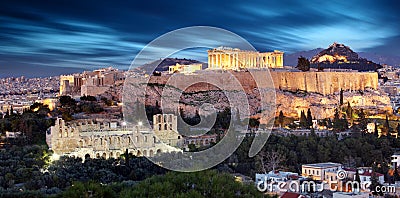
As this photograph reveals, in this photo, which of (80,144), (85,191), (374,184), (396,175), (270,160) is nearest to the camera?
(85,191)

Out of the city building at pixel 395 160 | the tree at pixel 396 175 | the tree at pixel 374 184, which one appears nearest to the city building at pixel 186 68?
the city building at pixel 395 160

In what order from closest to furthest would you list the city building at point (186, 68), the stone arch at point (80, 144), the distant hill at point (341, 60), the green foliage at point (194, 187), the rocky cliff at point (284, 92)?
1. the green foliage at point (194, 187)
2. the stone arch at point (80, 144)
3. the rocky cliff at point (284, 92)
4. the city building at point (186, 68)
5. the distant hill at point (341, 60)

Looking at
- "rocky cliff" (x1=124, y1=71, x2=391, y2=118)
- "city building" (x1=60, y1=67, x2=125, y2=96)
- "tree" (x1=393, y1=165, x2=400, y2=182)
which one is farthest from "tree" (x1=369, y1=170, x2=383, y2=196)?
"city building" (x1=60, y1=67, x2=125, y2=96)

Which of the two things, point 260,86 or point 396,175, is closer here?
point 396,175

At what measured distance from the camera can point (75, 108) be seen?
63.8 feet

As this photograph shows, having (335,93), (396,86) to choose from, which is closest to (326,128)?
(335,93)

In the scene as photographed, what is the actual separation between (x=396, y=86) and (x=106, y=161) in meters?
37.3

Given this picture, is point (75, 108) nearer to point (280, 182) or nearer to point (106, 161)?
point (106, 161)

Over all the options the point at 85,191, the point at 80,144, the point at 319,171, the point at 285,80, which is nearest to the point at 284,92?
the point at 285,80

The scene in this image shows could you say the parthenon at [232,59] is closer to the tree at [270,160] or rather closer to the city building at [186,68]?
the city building at [186,68]

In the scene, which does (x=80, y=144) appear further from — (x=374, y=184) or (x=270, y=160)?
(x=374, y=184)

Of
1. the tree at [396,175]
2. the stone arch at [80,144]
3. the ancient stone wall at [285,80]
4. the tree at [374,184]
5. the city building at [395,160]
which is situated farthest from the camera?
the ancient stone wall at [285,80]

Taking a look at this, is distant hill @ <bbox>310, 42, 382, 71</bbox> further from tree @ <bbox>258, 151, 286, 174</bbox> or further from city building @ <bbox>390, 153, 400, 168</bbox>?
tree @ <bbox>258, 151, 286, 174</bbox>

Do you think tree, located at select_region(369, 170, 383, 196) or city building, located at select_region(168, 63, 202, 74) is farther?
city building, located at select_region(168, 63, 202, 74)
